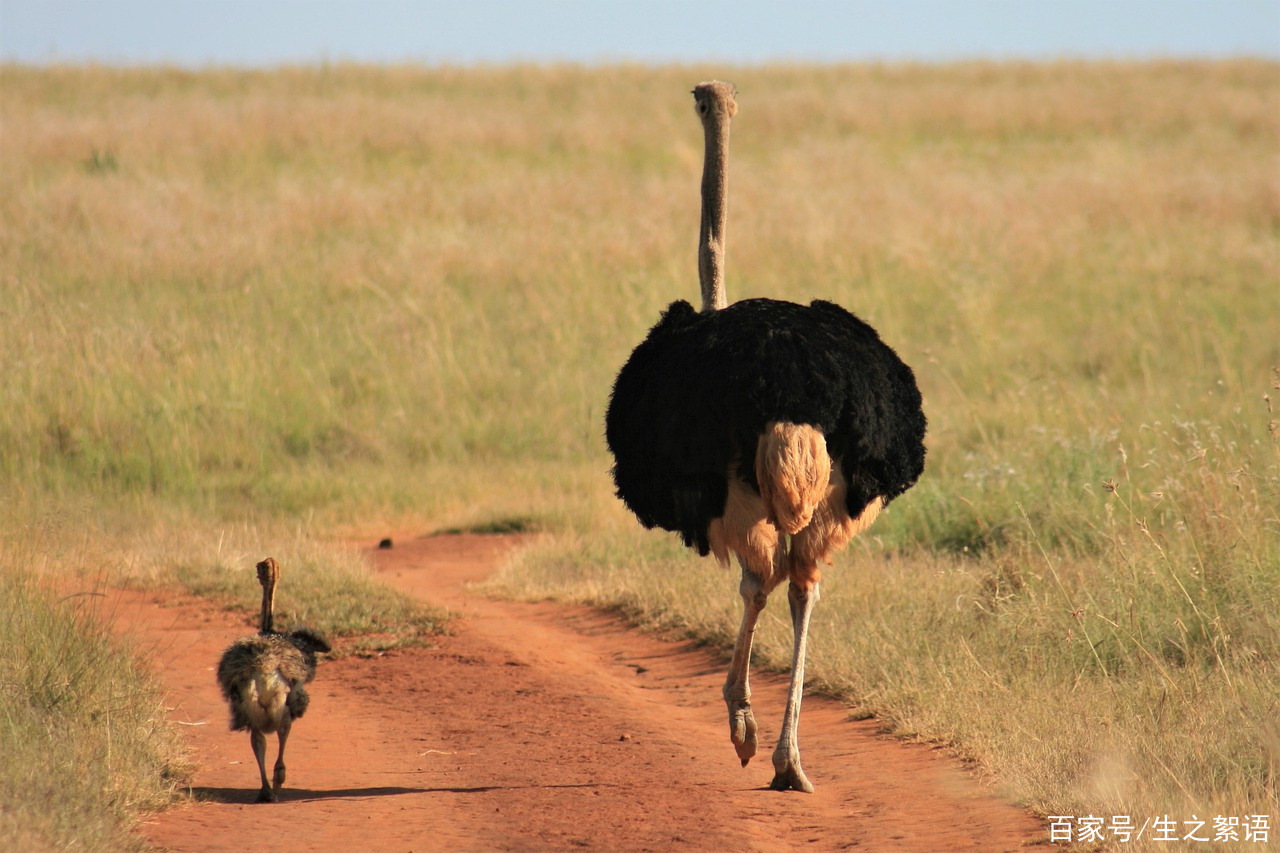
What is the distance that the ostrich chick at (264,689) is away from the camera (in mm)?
4957

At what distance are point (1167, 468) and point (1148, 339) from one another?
5.89m

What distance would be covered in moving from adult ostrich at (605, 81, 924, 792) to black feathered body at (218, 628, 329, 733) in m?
1.34

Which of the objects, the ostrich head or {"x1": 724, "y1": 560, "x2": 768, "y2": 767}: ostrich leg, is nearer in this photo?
{"x1": 724, "y1": 560, "x2": 768, "y2": 767}: ostrich leg

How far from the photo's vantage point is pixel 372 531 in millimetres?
10289

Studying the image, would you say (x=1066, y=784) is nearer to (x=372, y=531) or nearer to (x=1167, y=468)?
(x=1167, y=468)

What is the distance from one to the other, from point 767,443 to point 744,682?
933 millimetres

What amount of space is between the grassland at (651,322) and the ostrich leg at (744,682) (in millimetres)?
905

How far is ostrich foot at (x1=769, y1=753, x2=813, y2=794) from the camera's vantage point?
5.10m

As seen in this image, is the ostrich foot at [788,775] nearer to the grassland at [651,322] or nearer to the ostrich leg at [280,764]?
the grassland at [651,322]

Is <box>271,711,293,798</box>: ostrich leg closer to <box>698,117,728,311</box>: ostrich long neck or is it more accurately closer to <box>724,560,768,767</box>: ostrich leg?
<box>724,560,768,767</box>: ostrich leg

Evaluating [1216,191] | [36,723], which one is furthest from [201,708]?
[1216,191]

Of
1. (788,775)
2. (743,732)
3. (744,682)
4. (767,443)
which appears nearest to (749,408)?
(767,443)

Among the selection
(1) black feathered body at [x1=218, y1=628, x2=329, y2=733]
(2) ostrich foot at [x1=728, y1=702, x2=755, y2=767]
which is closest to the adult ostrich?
(2) ostrich foot at [x1=728, y1=702, x2=755, y2=767]

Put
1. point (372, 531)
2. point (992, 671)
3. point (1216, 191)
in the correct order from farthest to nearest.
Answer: point (1216, 191), point (372, 531), point (992, 671)
